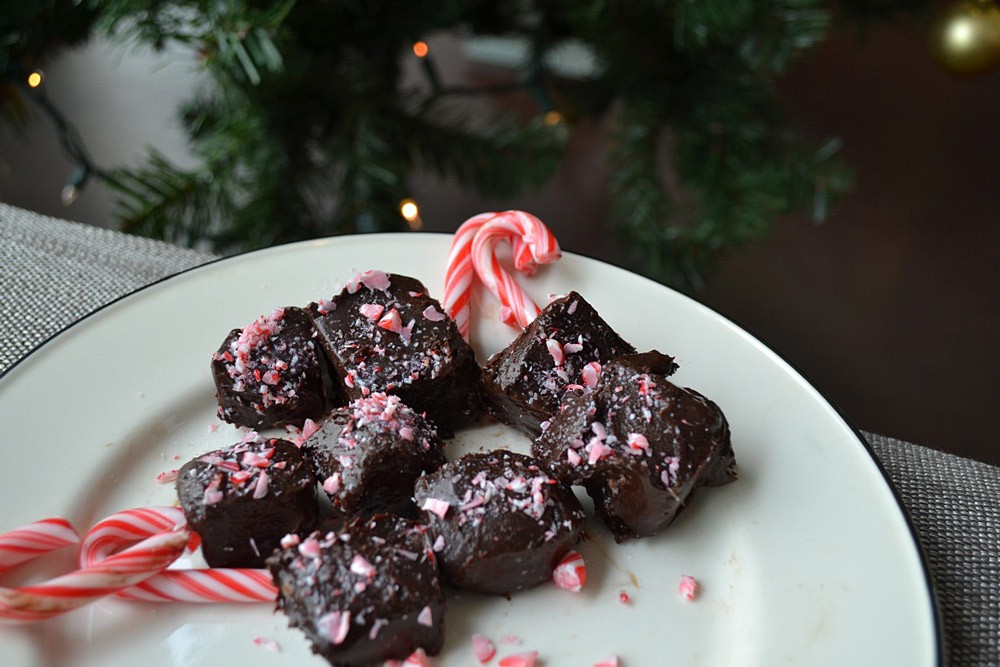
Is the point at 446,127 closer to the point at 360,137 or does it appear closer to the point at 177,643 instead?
the point at 360,137

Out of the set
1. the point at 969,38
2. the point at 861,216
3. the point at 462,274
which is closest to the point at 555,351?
the point at 462,274

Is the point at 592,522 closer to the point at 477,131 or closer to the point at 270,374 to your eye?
the point at 270,374

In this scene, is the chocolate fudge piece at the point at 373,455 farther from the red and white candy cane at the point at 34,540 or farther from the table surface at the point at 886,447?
the table surface at the point at 886,447

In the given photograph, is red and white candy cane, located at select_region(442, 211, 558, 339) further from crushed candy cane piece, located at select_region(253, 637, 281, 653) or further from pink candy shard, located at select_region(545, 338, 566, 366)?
crushed candy cane piece, located at select_region(253, 637, 281, 653)

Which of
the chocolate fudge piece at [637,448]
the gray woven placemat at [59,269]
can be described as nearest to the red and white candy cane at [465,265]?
the chocolate fudge piece at [637,448]

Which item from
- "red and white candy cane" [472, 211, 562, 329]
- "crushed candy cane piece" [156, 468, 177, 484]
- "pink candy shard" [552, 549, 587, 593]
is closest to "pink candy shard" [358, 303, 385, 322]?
"red and white candy cane" [472, 211, 562, 329]

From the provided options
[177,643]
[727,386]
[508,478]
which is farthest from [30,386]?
[727,386]
